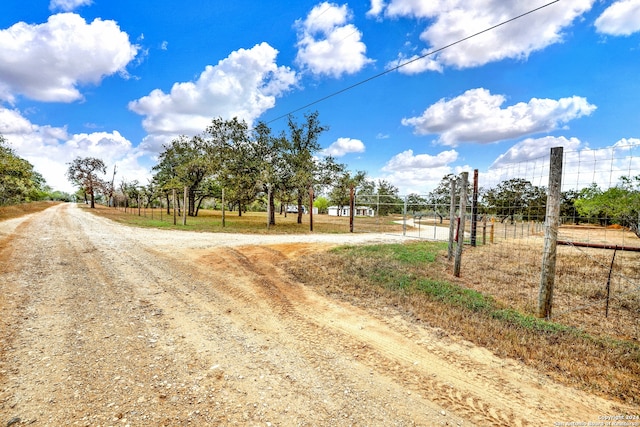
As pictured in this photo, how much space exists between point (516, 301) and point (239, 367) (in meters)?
5.35

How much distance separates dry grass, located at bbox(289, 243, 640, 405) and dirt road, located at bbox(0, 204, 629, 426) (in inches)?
15.3

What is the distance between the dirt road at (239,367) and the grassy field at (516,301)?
15.4 inches

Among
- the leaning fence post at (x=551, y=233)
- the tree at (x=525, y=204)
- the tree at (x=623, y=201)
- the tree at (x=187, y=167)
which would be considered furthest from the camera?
the tree at (x=187, y=167)

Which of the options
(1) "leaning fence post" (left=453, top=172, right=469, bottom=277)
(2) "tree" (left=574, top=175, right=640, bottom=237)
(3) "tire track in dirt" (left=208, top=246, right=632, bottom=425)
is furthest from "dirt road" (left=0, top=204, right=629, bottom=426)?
(2) "tree" (left=574, top=175, right=640, bottom=237)

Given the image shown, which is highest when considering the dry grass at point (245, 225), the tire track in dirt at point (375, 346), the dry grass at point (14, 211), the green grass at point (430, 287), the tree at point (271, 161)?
the tree at point (271, 161)

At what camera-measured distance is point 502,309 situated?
5.09 m

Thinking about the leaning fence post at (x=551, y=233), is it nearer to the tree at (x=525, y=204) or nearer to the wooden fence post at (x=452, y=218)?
the tree at (x=525, y=204)

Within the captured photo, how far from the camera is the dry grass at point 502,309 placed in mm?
3348

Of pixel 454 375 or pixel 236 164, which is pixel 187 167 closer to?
pixel 236 164

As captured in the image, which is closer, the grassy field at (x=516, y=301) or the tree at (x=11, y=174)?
the grassy field at (x=516, y=301)

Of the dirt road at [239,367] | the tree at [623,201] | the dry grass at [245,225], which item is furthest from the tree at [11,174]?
the tree at [623,201]

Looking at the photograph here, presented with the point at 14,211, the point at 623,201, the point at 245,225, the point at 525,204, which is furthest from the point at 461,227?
the point at 14,211

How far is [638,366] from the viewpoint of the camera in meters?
3.37

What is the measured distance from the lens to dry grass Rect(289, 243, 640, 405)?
335cm
